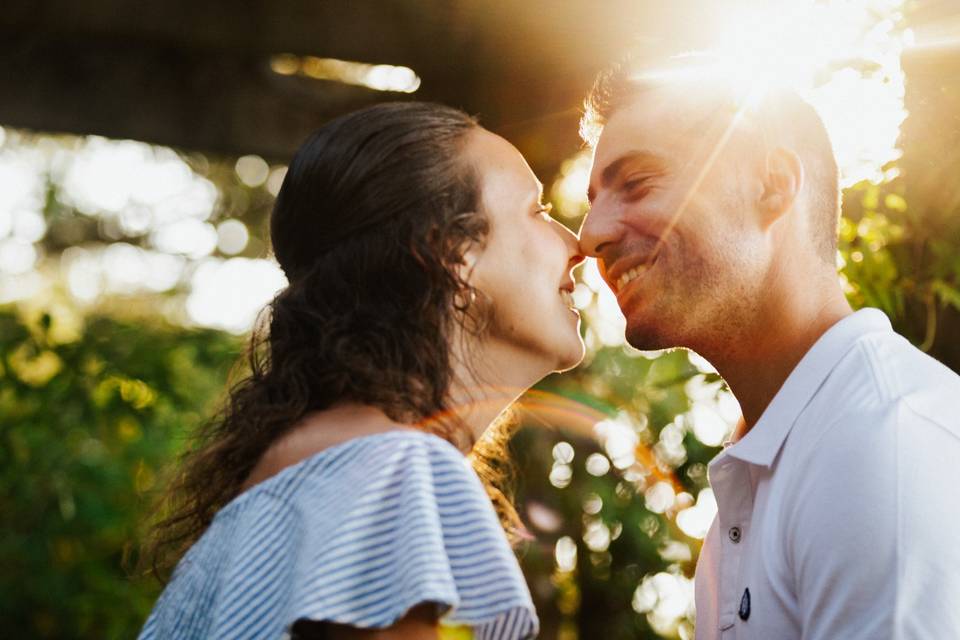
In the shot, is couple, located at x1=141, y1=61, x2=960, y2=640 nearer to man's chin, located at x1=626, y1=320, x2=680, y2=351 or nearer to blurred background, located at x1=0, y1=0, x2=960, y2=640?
man's chin, located at x1=626, y1=320, x2=680, y2=351

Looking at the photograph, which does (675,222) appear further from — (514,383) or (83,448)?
(83,448)

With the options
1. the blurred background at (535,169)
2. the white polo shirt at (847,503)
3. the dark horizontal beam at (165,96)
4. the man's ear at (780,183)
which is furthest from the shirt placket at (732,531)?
the dark horizontal beam at (165,96)

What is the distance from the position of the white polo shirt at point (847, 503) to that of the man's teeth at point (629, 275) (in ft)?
1.90

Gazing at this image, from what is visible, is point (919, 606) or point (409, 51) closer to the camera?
point (919, 606)

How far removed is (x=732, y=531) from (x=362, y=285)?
38.0 inches

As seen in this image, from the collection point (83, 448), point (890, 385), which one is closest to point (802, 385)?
point (890, 385)

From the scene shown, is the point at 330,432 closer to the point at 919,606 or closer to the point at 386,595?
the point at 386,595

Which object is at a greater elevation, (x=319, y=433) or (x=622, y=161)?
(x=622, y=161)

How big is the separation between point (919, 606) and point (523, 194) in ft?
3.98

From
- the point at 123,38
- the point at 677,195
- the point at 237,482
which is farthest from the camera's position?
the point at 123,38

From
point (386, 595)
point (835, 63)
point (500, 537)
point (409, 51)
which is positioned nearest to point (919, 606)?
point (500, 537)

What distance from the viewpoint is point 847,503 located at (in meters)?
1.87

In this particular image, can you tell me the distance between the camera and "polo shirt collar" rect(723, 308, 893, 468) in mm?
2248

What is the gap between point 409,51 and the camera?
9.98 feet
